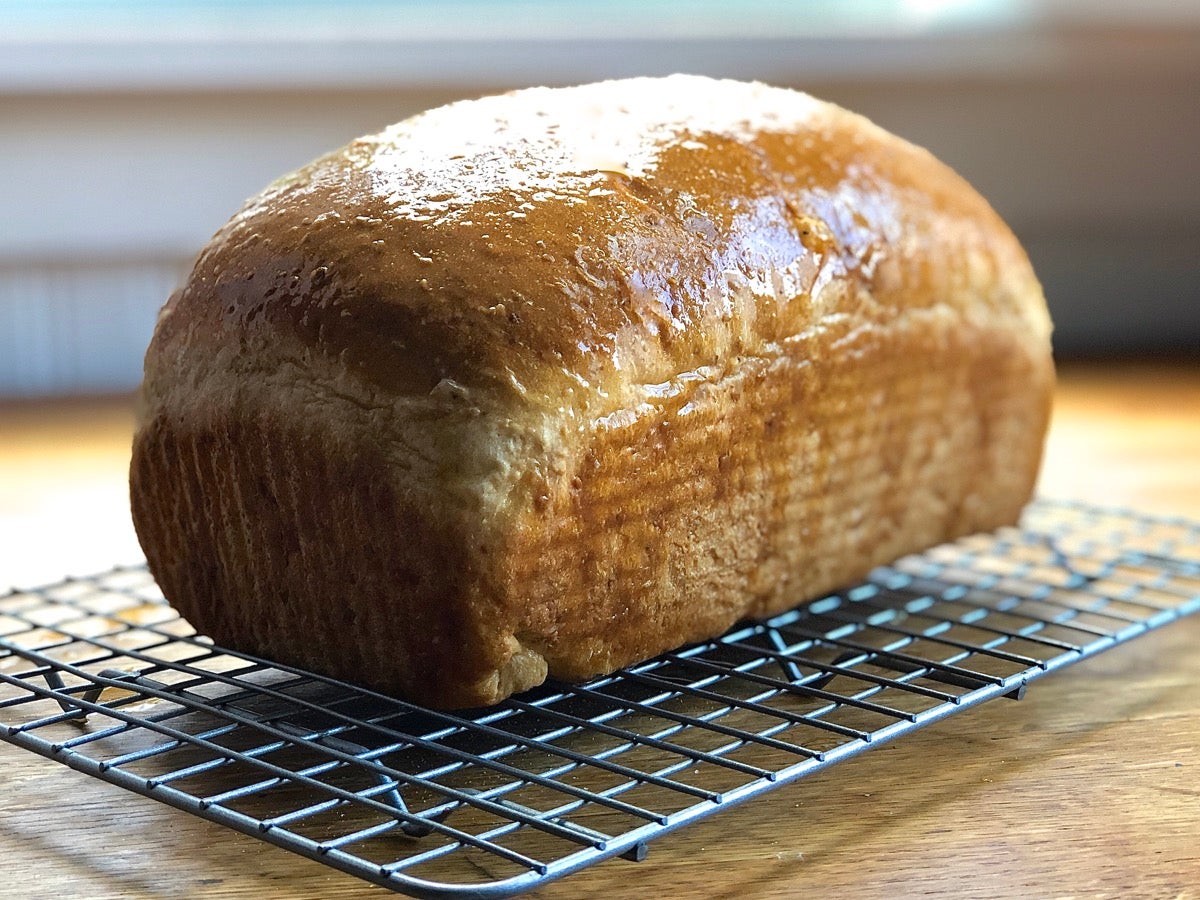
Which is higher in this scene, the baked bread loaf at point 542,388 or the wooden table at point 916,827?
the baked bread loaf at point 542,388

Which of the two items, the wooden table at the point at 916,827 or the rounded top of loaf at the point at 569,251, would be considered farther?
the rounded top of loaf at the point at 569,251

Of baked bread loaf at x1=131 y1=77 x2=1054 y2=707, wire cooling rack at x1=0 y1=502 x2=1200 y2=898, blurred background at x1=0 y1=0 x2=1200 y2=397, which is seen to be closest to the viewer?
wire cooling rack at x1=0 y1=502 x2=1200 y2=898

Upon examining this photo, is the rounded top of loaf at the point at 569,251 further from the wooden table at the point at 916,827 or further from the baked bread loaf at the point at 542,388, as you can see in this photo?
the wooden table at the point at 916,827

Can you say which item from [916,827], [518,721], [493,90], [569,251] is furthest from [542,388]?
[493,90]

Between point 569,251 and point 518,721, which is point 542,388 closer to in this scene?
point 569,251

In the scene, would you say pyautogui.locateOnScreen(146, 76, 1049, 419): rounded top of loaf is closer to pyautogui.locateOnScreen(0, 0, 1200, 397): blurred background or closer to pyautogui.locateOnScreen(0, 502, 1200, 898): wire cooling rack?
pyautogui.locateOnScreen(0, 502, 1200, 898): wire cooling rack

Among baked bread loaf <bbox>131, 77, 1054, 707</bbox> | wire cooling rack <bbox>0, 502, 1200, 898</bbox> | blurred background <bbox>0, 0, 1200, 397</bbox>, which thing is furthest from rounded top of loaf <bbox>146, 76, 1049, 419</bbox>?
blurred background <bbox>0, 0, 1200, 397</bbox>

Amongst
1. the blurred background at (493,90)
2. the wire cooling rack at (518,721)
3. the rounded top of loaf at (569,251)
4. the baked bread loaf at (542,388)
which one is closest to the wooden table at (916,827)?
the wire cooling rack at (518,721)
